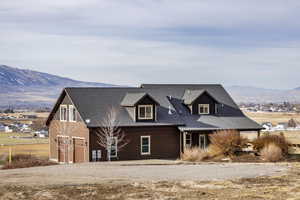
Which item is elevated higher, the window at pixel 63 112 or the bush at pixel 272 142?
the window at pixel 63 112

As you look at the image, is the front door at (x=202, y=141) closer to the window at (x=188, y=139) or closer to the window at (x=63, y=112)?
the window at (x=188, y=139)

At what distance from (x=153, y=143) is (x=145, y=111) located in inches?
106

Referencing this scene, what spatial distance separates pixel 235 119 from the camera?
2126 inches

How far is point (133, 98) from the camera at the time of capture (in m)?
50.1

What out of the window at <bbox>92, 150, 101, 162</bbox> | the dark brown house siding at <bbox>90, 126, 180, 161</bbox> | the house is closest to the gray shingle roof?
the house

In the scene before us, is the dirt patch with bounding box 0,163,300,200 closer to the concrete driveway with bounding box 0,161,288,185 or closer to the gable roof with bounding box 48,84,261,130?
the concrete driveway with bounding box 0,161,288,185

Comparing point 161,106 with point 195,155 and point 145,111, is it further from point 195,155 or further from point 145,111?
point 195,155

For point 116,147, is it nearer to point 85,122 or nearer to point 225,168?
point 85,122

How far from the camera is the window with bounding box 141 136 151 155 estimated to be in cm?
4919

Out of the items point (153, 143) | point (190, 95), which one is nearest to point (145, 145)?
point (153, 143)

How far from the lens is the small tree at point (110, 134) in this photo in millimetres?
46812

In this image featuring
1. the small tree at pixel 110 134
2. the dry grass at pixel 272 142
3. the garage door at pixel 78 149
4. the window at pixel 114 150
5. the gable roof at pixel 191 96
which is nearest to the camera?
the dry grass at pixel 272 142

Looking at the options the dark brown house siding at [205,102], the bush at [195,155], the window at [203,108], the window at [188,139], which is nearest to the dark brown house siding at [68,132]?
the bush at [195,155]

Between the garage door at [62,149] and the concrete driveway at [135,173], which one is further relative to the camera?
the garage door at [62,149]
